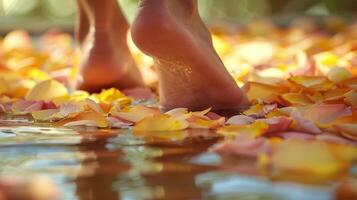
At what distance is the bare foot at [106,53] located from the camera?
1.88m

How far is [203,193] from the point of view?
851 mm

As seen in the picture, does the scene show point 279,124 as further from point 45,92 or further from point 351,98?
point 45,92

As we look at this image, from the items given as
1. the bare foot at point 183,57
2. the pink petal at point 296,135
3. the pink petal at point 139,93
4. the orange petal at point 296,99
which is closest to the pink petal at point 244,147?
the pink petal at point 296,135

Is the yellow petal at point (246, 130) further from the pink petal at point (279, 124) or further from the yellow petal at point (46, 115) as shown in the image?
the yellow petal at point (46, 115)

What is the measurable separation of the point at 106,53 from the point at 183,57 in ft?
1.66

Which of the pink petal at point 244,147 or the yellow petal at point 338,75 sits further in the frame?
the yellow petal at point 338,75

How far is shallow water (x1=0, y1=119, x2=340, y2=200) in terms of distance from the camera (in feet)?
2.77

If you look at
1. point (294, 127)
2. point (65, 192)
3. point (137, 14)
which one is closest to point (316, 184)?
point (65, 192)

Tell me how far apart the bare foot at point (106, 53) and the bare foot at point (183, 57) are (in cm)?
38

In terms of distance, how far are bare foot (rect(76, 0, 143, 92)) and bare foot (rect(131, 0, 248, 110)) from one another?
0.38 m

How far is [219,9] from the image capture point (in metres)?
5.97

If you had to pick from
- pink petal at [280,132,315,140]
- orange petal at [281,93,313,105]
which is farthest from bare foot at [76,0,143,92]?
pink petal at [280,132,315,140]

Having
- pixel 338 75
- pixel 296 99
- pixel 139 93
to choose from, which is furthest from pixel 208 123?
pixel 139 93

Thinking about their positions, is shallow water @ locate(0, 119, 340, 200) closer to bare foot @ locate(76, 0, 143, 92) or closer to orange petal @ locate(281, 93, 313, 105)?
orange petal @ locate(281, 93, 313, 105)
